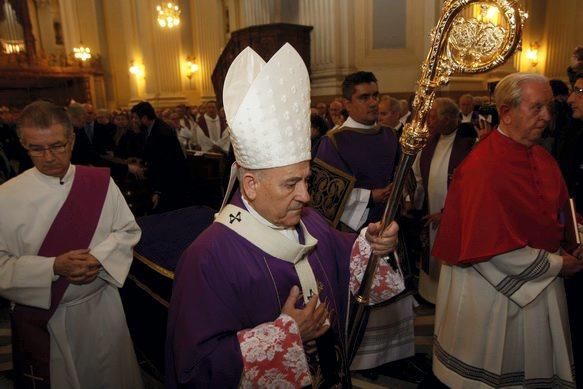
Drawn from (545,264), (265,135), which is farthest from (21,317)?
(545,264)

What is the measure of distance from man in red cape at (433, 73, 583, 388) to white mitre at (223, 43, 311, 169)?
1221 mm

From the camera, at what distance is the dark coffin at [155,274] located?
2.68m

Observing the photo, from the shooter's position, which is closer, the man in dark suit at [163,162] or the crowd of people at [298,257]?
the crowd of people at [298,257]

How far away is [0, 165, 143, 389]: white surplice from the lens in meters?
2.10

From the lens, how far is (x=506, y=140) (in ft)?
7.72

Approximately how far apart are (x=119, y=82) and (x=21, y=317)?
20.4 metres

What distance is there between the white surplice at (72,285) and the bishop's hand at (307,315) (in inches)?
48.5

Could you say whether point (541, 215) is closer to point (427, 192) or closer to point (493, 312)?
point (493, 312)

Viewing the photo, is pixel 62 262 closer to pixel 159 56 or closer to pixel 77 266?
pixel 77 266

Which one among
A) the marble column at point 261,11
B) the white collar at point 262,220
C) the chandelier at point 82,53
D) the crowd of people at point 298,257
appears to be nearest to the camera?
the crowd of people at point 298,257

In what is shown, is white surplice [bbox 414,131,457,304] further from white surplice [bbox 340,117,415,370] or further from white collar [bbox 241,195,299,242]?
white collar [bbox 241,195,299,242]

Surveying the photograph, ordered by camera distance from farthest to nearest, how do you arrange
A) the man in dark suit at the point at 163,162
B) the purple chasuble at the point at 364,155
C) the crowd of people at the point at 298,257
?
the man in dark suit at the point at 163,162
the purple chasuble at the point at 364,155
the crowd of people at the point at 298,257

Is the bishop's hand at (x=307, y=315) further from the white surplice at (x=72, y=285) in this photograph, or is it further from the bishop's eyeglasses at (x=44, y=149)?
the bishop's eyeglasses at (x=44, y=149)

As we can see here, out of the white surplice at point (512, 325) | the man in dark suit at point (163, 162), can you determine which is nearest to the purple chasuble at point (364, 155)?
the white surplice at point (512, 325)
